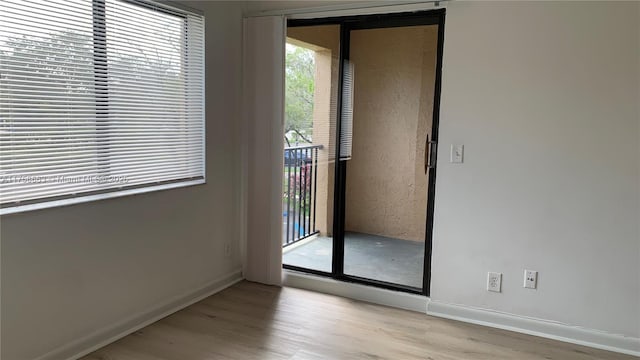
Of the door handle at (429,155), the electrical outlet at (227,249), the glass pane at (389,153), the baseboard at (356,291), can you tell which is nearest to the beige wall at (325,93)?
the glass pane at (389,153)

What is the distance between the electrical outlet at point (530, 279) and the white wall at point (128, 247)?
7.17 ft

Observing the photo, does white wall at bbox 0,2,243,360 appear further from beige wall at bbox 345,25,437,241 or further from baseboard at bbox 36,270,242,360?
beige wall at bbox 345,25,437,241

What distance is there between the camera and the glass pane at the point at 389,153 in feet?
10.7

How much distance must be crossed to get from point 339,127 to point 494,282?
1542mm

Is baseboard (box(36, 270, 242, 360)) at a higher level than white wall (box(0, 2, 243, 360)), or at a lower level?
lower

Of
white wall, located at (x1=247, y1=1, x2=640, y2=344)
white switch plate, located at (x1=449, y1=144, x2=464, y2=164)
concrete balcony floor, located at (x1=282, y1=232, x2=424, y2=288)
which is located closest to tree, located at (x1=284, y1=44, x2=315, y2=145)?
concrete balcony floor, located at (x1=282, y1=232, x2=424, y2=288)

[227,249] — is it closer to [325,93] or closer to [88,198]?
[88,198]

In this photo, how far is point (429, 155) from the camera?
3223 millimetres

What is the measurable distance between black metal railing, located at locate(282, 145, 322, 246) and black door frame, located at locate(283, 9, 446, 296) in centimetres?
24

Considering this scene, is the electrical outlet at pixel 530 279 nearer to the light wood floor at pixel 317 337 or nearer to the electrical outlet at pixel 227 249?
the light wood floor at pixel 317 337

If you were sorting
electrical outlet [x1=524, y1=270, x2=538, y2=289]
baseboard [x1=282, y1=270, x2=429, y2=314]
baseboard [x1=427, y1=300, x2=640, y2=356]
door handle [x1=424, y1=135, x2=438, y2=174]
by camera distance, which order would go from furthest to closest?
1. baseboard [x1=282, y1=270, x2=429, y2=314]
2. door handle [x1=424, y1=135, x2=438, y2=174]
3. electrical outlet [x1=524, y1=270, x2=538, y2=289]
4. baseboard [x1=427, y1=300, x2=640, y2=356]

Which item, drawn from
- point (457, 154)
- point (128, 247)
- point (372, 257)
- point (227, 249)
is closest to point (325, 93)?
point (457, 154)

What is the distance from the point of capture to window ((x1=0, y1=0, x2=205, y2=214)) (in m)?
2.21

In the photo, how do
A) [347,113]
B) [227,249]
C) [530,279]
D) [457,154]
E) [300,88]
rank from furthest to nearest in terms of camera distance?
[227,249]
[300,88]
[347,113]
[457,154]
[530,279]
